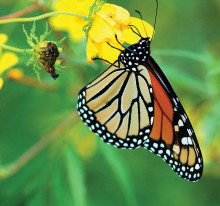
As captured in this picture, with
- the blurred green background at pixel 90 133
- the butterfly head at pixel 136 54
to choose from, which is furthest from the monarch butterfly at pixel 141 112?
the blurred green background at pixel 90 133

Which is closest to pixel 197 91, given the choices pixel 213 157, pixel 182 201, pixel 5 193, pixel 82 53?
pixel 213 157

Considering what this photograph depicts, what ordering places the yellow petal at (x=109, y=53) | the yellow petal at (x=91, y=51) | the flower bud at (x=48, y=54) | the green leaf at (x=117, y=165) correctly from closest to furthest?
the flower bud at (x=48, y=54), the yellow petal at (x=91, y=51), the yellow petal at (x=109, y=53), the green leaf at (x=117, y=165)

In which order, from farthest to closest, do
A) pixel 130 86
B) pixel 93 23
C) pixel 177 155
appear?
pixel 130 86 < pixel 177 155 < pixel 93 23

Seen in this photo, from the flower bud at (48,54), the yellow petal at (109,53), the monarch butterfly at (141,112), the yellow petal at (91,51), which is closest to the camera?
the flower bud at (48,54)

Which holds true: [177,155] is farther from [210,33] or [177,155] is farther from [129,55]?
[210,33]

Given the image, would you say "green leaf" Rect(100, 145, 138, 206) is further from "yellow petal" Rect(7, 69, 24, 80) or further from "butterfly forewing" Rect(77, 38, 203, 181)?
"yellow petal" Rect(7, 69, 24, 80)

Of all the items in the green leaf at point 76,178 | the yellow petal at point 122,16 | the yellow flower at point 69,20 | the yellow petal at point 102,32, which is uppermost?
the yellow flower at point 69,20

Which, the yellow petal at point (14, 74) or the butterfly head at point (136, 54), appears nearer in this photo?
the butterfly head at point (136, 54)

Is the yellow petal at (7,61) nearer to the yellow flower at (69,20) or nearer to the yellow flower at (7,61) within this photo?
the yellow flower at (7,61)
